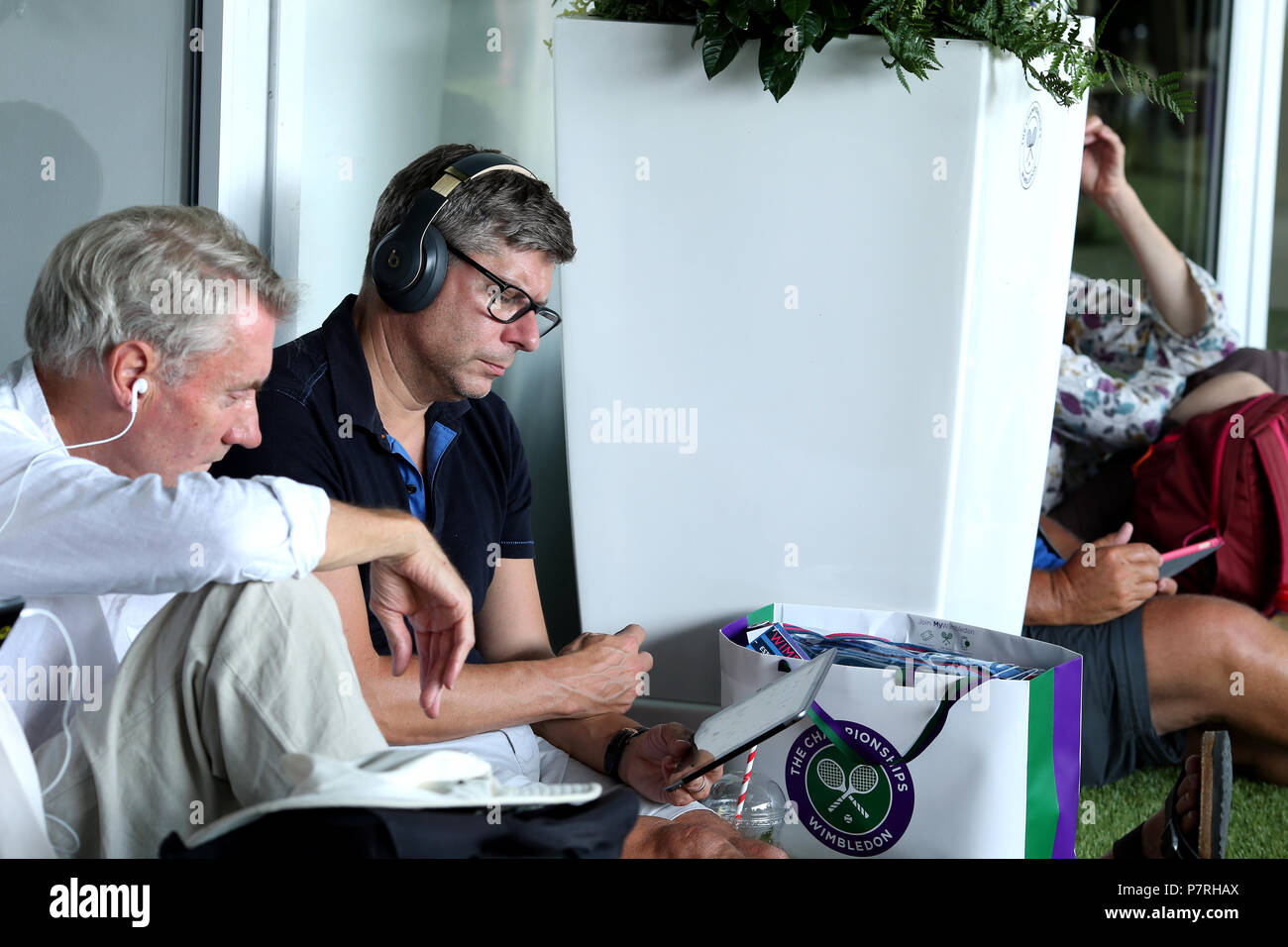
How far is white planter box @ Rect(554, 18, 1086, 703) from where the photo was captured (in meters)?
1.33

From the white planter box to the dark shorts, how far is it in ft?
0.90

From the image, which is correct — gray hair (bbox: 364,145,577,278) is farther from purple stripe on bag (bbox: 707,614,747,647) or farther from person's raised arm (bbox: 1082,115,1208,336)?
person's raised arm (bbox: 1082,115,1208,336)

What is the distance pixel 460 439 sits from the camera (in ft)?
4.44

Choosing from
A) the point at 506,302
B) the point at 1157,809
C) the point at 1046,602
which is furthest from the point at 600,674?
the point at 1157,809

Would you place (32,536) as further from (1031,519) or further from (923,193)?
(1031,519)

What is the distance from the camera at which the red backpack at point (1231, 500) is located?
6.03ft

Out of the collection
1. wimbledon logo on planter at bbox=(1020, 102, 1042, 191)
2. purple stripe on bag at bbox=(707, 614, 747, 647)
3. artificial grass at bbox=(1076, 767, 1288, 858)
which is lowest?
artificial grass at bbox=(1076, 767, 1288, 858)

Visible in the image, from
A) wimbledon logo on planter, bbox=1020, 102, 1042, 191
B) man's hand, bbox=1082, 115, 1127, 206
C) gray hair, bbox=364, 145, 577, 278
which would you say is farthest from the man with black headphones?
man's hand, bbox=1082, 115, 1127, 206

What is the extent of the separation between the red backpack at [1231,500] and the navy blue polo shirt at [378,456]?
1.16 m

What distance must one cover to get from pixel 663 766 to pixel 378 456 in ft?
1.47

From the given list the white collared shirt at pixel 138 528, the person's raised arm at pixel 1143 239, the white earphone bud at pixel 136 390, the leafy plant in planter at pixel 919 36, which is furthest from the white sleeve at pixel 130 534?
the person's raised arm at pixel 1143 239

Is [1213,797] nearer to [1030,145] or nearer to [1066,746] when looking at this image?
[1066,746]

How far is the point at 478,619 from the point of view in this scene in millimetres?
1414

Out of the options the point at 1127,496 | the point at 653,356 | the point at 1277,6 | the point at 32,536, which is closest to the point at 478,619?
the point at 653,356
